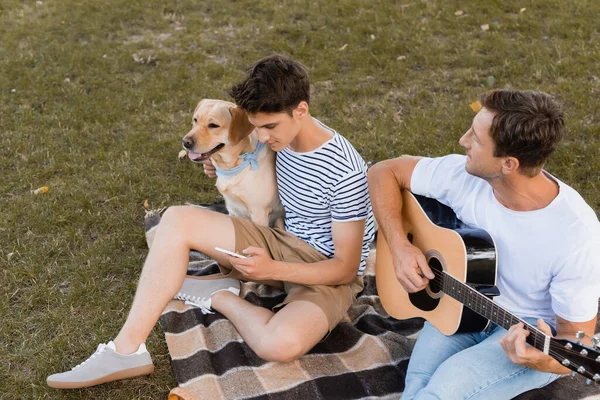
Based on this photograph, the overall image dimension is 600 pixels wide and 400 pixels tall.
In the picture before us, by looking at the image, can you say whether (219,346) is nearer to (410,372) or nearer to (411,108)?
(410,372)

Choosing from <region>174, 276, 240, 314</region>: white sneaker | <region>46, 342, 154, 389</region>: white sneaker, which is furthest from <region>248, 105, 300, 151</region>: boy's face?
<region>46, 342, 154, 389</region>: white sneaker

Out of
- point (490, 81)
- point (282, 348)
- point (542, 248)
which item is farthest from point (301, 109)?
point (490, 81)

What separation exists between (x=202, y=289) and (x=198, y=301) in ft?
0.22

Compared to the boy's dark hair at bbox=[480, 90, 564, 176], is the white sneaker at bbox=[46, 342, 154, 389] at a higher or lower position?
lower

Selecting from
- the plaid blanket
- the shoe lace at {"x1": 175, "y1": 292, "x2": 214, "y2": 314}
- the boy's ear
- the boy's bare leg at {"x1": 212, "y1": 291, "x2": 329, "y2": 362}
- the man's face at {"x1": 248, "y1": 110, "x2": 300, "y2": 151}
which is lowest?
the plaid blanket

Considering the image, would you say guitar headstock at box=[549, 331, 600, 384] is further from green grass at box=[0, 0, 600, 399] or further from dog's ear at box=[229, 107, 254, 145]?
dog's ear at box=[229, 107, 254, 145]

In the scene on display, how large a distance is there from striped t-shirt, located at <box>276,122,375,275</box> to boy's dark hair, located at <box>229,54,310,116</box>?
0.91ft

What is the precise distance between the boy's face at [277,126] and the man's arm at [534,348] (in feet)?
4.25

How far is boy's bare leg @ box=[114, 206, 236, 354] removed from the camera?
→ 113 inches

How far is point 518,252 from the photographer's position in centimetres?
251

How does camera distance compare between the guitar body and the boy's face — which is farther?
the boy's face

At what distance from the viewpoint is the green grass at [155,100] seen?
139 inches

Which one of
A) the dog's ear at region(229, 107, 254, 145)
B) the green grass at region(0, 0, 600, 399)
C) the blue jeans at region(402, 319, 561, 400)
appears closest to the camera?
the blue jeans at region(402, 319, 561, 400)

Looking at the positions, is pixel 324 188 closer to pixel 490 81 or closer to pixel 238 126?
pixel 238 126
